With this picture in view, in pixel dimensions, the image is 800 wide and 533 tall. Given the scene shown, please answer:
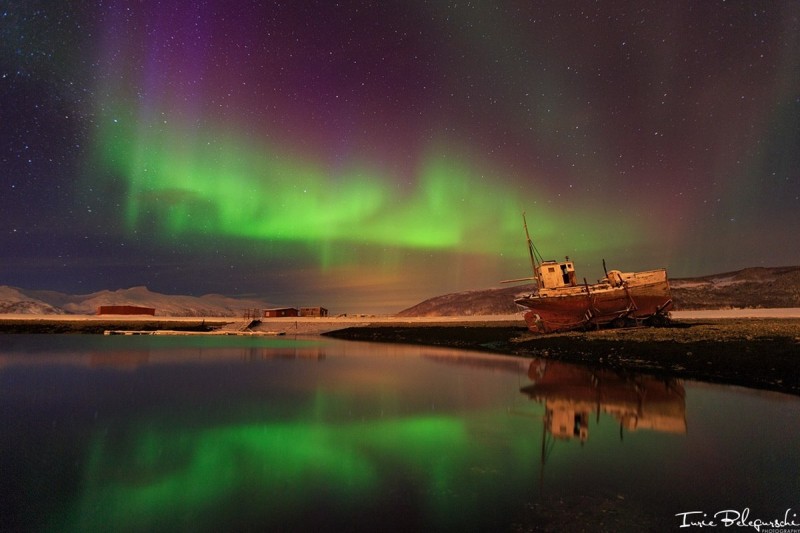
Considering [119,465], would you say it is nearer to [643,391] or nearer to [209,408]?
[209,408]

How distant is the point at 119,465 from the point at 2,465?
9.28 ft

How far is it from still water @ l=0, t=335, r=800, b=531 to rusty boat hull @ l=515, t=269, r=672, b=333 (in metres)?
27.5

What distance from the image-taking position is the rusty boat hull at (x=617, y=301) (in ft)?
160

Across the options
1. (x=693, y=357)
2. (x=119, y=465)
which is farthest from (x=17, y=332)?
(x=693, y=357)

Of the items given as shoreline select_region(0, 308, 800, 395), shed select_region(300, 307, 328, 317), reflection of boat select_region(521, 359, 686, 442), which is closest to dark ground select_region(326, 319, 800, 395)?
shoreline select_region(0, 308, 800, 395)

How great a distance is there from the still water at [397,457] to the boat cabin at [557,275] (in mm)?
35178

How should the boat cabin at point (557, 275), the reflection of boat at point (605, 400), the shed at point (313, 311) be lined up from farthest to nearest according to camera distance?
the shed at point (313, 311)
the boat cabin at point (557, 275)
the reflection of boat at point (605, 400)

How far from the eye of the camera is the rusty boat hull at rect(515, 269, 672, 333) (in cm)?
4862

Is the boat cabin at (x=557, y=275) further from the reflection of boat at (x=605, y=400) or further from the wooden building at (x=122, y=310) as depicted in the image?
the wooden building at (x=122, y=310)

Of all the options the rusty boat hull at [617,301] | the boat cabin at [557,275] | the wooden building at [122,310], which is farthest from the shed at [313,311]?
the rusty boat hull at [617,301]

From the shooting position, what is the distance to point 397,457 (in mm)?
11641

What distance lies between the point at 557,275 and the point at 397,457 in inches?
2006

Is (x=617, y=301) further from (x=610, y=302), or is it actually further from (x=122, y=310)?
(x=122, y=310)

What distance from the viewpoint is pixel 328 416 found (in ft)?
55.1
